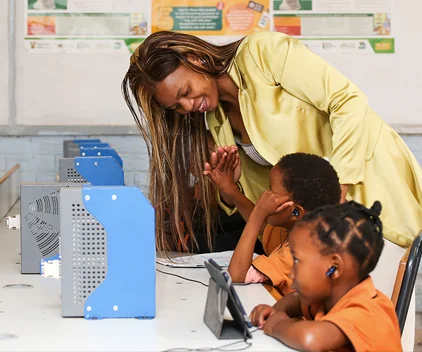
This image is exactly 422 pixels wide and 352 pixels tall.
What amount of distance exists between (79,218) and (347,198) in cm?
81

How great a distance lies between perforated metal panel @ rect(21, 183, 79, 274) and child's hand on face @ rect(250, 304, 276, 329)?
713 millimetres

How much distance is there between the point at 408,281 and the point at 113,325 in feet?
2.30

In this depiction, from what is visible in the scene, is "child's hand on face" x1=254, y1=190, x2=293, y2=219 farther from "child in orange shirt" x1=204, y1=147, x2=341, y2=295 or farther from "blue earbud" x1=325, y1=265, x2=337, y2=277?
"blue earbud" x1=325, y1=265, x2=337, y2=277

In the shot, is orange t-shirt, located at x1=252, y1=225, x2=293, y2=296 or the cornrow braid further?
orange t-shirt, located at x1=252, y1=225, x2=293, y2=296

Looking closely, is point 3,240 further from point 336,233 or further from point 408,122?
point 408,122

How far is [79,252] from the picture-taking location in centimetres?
156

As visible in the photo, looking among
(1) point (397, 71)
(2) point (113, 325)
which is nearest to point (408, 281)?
(2) point (113, 325)

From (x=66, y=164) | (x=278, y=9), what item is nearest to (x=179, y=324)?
(x=66, y=164)

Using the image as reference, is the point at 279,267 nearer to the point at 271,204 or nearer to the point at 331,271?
the point at 271,204

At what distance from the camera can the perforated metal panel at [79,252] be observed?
61.2 inches

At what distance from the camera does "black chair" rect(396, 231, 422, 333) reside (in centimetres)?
180

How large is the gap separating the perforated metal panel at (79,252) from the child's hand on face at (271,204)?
456mm

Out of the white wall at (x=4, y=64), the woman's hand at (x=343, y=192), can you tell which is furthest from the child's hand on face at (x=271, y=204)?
the white wall at (x=4, y=64)

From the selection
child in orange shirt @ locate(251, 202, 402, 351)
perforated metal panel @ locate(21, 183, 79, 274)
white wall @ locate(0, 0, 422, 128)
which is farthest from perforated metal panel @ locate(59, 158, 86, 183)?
white wall @ locate(0, 0, 422, 128)
